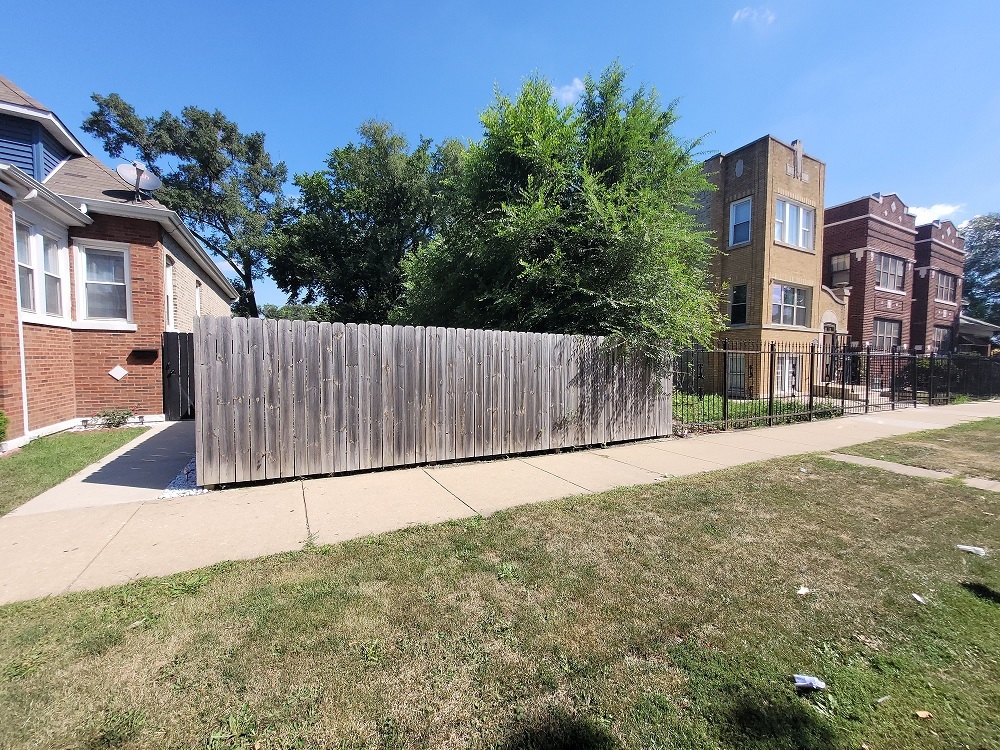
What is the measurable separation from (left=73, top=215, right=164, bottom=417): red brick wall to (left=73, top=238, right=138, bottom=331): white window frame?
0.09 metres

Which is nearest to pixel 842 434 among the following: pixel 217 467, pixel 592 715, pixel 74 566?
pixel 592 715

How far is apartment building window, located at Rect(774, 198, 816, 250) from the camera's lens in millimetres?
16875

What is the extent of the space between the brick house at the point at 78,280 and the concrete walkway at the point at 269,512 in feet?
9.30

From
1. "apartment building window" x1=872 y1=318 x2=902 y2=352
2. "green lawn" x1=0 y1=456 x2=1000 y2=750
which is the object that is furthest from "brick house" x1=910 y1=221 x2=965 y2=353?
"green lawn" x1=0 y1=456 x2=1000 y2=750

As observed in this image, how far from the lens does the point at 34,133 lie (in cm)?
979

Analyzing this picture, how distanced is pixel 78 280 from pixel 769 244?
20.3 metres

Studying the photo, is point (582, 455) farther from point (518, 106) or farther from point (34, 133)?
point (34, 133)

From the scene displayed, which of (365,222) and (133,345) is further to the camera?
(365,222)

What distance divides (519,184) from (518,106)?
1.48 metres

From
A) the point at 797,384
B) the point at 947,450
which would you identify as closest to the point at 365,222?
the point at 797,384

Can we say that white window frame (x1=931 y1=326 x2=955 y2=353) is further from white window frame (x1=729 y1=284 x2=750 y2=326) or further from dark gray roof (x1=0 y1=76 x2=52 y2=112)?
dark gray roof (x1=0 y1=76 x2=52 y2=112)

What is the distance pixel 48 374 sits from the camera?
8.02 m

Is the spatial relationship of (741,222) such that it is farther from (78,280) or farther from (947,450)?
(78,280)

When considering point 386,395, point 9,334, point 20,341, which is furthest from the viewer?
point 20,341
